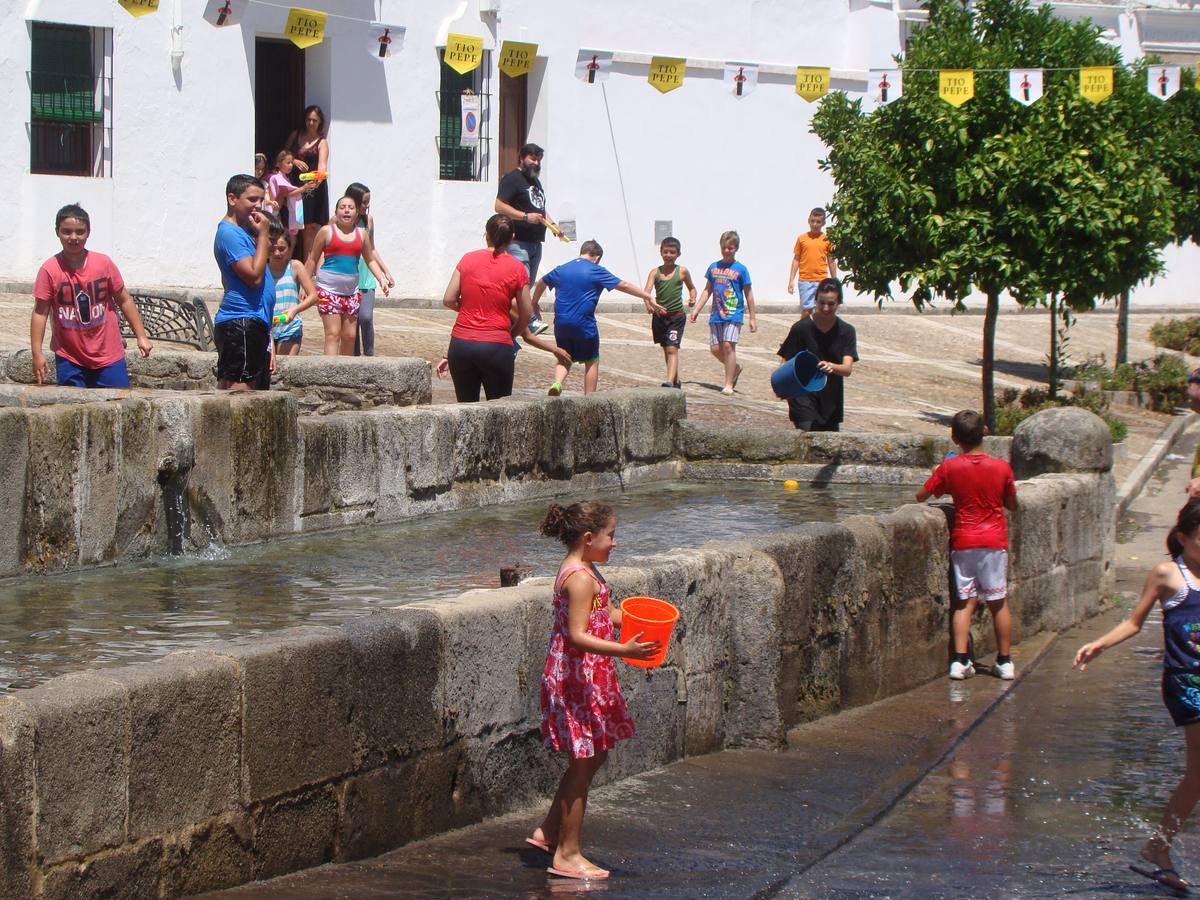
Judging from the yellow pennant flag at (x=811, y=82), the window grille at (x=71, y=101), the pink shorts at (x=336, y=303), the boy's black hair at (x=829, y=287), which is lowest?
the pink shorts at (x=336, y=303)

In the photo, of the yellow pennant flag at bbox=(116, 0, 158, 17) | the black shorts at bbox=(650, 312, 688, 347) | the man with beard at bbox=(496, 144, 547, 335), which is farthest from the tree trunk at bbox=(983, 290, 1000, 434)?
the yellow pennant flag at bbox=(116, 0, 158, 17)

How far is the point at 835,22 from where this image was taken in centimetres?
2495

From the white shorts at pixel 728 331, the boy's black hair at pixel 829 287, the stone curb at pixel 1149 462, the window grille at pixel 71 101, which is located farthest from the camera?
the window grille at pixel 71 101

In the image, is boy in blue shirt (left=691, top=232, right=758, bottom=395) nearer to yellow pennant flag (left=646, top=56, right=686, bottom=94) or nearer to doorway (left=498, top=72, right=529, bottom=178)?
yellow pennant flag (left=646, top=56, right=686, bottom=94)

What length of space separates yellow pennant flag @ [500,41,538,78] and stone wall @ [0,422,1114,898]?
521 inches

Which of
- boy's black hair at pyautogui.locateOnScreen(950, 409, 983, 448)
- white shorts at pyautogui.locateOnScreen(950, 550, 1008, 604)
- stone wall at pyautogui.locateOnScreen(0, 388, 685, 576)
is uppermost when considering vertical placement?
boy's black hair at pyautogui.locateOnScreen(950, 409, 983, 448)

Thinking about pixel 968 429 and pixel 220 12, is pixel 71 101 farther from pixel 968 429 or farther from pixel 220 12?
pixel 968 429

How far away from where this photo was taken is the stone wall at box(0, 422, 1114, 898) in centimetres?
423

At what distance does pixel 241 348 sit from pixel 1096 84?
990 cm

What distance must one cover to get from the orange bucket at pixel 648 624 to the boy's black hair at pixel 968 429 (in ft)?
13.2

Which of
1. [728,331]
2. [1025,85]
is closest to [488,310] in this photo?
[728,331]

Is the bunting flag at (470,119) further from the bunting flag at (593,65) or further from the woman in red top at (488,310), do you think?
the woman in red top at (488,310)

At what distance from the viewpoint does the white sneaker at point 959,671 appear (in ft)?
30.3

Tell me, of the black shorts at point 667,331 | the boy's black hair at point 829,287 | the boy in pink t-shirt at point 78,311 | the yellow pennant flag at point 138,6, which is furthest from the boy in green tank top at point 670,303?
the boy in pink t-shirt at point 78,311
